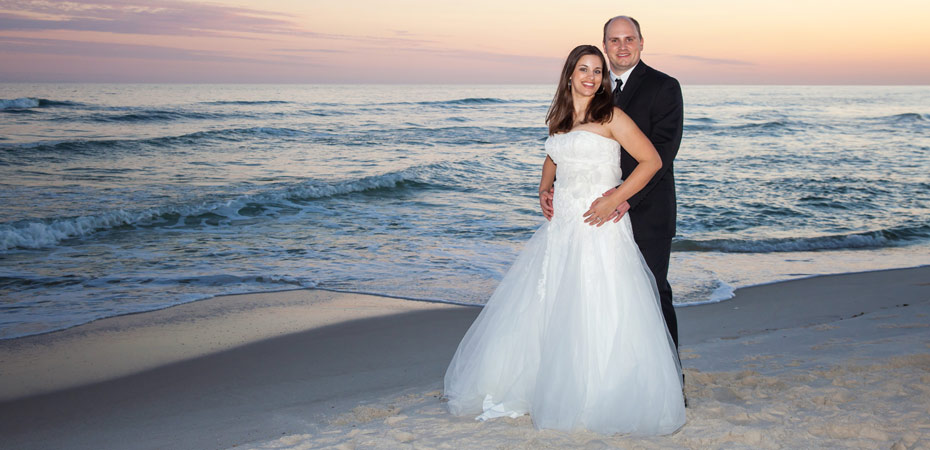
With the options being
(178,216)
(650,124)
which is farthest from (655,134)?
(178,216)

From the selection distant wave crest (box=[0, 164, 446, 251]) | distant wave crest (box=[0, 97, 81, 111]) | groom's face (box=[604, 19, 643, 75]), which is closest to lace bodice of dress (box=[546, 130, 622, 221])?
groom's face (box=[604, 19, 643, 75])

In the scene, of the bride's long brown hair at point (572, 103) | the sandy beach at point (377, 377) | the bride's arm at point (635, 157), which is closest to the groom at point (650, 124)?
the bride's arm at point (635, 157)

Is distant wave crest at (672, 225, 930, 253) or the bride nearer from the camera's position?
the bride

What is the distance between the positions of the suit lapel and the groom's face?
4 cm

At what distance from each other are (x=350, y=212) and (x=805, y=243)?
7474 millimetres

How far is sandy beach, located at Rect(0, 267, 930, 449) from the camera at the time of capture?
338 cm

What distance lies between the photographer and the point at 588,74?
3.32 meters

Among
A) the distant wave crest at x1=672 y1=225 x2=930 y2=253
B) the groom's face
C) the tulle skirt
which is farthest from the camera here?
the distant wave crest at x1=672 y1=225 x2=930 y2=253

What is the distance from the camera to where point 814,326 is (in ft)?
18.6

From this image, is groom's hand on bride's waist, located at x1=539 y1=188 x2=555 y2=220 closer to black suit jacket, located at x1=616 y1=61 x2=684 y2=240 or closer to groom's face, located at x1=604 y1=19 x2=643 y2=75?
black suit jacket, located at x1=616 y1=61 x2=684 y2=240

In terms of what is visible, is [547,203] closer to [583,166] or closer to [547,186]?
[547,186]

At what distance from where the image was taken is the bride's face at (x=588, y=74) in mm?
3295

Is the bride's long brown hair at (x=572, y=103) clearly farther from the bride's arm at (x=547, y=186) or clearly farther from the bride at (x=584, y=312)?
the bride's arm at (x=547, y=186)

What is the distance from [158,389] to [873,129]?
33576 millimetres
